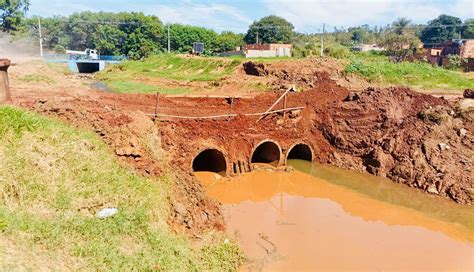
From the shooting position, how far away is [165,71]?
39781 millimetres

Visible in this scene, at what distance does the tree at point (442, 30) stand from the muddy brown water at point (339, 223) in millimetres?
77149

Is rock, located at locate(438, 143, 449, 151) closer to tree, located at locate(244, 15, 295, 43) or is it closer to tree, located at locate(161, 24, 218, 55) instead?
tree, located at locate(244, 15, 295, 43)

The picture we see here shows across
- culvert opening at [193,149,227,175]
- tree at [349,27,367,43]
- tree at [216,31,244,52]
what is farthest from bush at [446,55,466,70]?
tree at [349,27,367,43]

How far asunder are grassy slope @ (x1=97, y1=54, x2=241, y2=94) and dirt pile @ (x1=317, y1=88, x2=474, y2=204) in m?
12.8

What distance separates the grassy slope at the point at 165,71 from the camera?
96.4 feet

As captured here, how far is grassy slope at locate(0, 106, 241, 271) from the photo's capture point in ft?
18.6

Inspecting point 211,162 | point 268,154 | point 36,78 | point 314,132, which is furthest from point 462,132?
point 36,78

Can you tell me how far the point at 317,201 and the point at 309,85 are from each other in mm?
11986

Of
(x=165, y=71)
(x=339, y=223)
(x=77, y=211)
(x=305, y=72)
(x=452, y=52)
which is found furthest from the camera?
(x=452, y=52)

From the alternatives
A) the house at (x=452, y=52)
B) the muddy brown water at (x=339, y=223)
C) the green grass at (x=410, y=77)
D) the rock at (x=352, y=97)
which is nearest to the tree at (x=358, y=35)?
the house at (x=452, y=52)

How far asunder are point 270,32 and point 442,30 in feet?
127

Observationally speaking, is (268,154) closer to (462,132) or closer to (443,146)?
(443,146)

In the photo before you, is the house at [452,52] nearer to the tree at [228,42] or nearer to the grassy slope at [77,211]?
Result: the tree at [228,42]

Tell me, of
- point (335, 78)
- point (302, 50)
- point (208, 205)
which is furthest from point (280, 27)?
point (208, 205)
